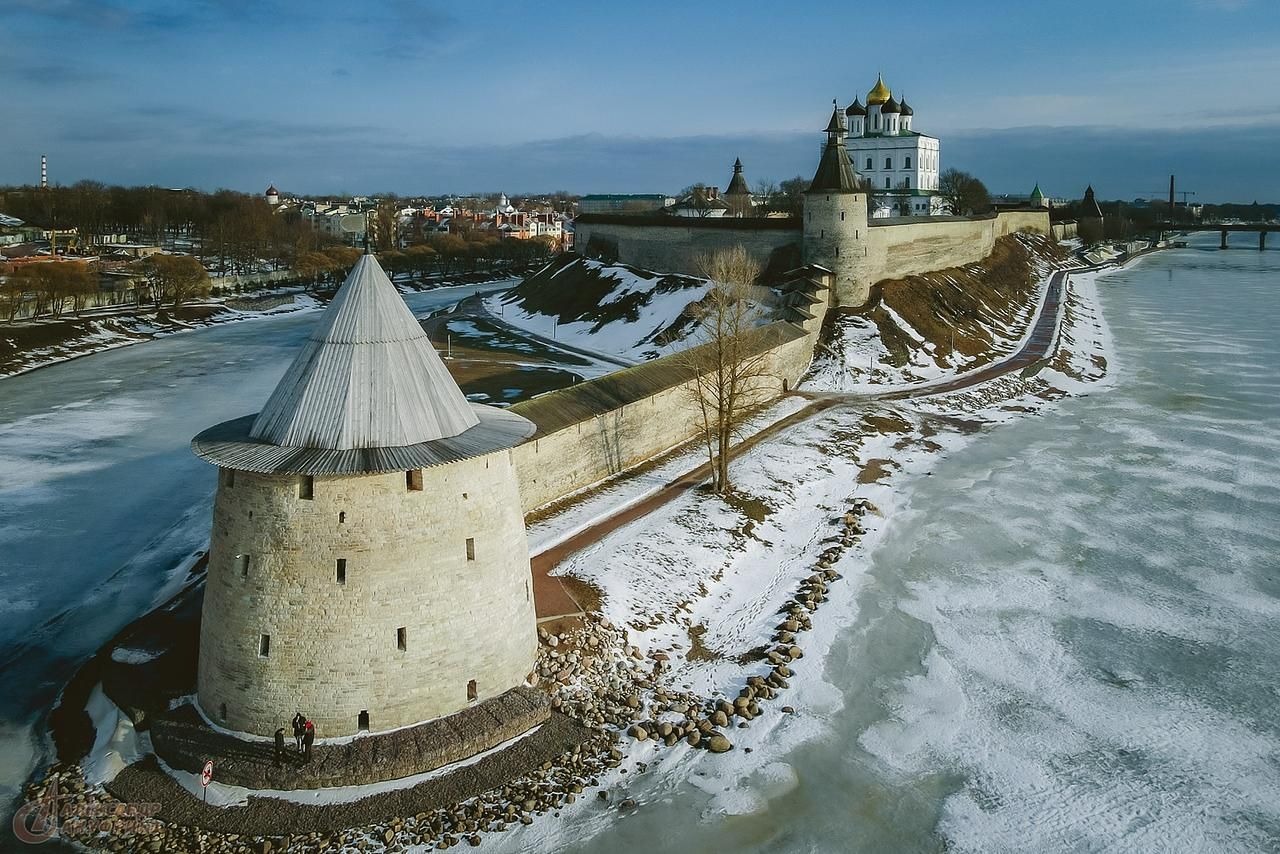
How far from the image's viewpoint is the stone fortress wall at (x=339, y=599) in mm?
10986

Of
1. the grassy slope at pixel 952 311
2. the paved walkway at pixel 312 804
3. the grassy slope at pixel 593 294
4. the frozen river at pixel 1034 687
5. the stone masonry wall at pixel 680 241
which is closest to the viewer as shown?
the paved walkway at pixel 312 804

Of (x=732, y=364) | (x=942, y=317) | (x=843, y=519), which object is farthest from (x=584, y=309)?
(x=843, y=519)

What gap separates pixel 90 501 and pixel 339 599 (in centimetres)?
1267

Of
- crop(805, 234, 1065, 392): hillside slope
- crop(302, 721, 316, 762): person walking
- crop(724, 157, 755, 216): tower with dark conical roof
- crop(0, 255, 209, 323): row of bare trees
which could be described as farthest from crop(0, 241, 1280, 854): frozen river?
crop(724, 157, 755, 216): tower with dark conical roof

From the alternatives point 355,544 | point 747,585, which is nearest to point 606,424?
point 747,585

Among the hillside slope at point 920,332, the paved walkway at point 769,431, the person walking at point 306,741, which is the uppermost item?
the hillside slope at point 920,332

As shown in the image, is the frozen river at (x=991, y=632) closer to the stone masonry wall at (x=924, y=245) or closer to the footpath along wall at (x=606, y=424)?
the footpath along wall at (x=606, y=424)

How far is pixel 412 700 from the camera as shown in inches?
452

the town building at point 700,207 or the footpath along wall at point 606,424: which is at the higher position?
the town building at point 700,207

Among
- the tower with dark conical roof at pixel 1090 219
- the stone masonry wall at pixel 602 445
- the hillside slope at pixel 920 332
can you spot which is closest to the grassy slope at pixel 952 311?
the hillside slope at pixel 920 332

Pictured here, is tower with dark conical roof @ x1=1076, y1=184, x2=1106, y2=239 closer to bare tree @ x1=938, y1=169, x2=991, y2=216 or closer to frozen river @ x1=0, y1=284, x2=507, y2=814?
bare tree @ x1=938, y1=169, x2=991, y2=216

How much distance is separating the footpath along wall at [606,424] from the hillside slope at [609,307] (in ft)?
31.9

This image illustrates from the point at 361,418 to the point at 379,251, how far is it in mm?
68309

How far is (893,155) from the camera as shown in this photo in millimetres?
71938
